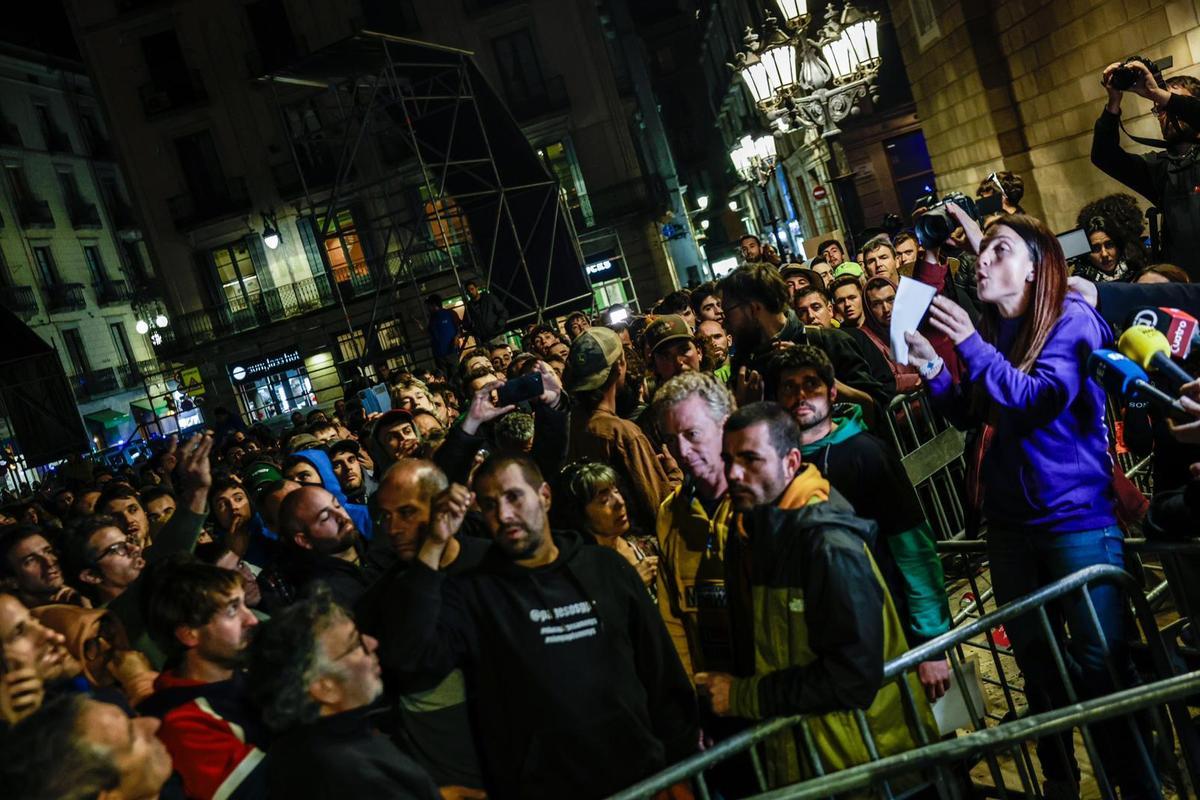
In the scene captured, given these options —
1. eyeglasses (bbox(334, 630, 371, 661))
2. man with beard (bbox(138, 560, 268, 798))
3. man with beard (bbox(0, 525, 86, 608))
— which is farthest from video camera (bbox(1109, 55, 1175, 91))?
man with beard (bbox(0, 525, 86, 608))

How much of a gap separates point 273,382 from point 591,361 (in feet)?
117

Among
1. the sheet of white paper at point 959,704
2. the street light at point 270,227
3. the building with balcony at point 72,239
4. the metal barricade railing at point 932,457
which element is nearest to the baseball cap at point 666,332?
the metal barricade railing at point 932,457

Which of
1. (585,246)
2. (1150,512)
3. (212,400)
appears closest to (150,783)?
(1150,512)

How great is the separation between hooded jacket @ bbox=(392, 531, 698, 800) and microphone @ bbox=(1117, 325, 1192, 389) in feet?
5.46

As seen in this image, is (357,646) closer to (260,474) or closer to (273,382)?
(260,474)

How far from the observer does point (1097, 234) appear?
714cm

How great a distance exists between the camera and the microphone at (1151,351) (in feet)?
8.61

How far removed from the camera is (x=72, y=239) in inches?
1823

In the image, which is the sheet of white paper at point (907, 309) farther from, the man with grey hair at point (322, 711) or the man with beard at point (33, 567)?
the man with beard at point (33, 567)

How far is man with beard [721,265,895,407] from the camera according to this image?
506 cm

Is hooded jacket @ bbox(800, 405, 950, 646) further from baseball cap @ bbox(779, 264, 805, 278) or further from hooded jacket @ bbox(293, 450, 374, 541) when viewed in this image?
baseball cap @ bbox(779, 264, 805, 278)

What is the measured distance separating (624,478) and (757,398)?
0.77 m

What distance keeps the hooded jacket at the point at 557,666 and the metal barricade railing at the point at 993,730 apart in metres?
0.32

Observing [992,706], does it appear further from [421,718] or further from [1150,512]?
[421,718]
